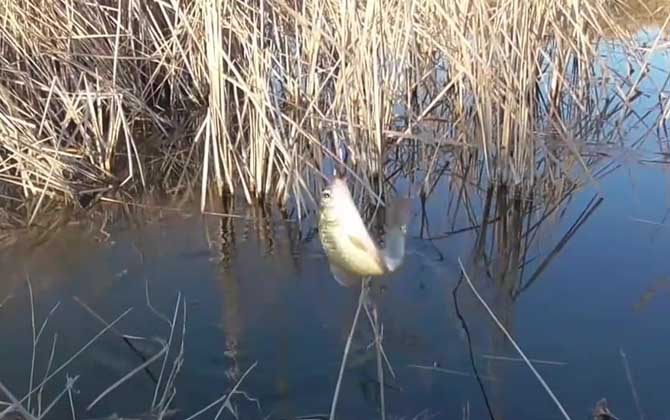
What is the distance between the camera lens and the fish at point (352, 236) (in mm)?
2109

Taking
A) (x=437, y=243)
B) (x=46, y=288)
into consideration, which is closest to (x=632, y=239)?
(x=437, y=243)

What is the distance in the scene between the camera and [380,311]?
311cm

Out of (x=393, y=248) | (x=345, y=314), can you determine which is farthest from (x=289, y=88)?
(x=393, y=248)

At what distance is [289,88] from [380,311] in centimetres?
136

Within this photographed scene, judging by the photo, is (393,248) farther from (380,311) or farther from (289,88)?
(289,88)

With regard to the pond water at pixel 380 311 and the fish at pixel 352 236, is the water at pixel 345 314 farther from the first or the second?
the fish at pixel 352 236

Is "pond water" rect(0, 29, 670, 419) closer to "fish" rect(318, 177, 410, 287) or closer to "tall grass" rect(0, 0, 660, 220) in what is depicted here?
"tall grass" rect(0, 0, 660, 220)

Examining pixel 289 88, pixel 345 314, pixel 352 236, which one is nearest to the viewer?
pixel 352 236

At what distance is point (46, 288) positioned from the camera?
10.9 ft

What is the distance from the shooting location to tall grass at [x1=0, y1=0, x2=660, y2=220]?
3834mm

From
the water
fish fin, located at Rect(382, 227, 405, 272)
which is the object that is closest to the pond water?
the water

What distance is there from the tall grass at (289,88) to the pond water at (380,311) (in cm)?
33

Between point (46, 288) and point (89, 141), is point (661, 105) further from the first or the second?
point (46, 288)

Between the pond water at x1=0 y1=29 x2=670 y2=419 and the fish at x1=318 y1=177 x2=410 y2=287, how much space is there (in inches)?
23.0
